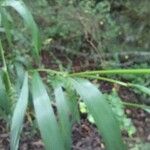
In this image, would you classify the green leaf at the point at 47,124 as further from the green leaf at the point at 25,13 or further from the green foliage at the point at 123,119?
the green foliage at the point at 123,119

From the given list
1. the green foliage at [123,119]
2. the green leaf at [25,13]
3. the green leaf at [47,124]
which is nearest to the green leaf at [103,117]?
the green leaf at [47,124]

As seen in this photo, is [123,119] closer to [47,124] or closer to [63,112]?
[63,112]

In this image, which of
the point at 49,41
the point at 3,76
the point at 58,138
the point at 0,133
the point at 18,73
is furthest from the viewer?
the point at 49,41

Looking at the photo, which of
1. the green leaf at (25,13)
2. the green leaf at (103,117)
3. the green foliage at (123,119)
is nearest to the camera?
the green leaf at (103,117)

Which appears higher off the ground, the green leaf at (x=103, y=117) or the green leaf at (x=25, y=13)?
the green leaf at (x=25, y=13)

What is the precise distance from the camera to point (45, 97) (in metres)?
0.98

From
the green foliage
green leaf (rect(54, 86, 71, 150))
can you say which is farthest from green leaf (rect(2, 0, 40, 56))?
the green foliage

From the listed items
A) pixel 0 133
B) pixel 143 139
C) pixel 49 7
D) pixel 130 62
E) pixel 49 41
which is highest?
pixel 49 7

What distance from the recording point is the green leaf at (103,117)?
35.3 inches

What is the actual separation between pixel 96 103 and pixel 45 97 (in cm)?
12

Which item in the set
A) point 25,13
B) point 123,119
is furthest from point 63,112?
Result: point 123,119

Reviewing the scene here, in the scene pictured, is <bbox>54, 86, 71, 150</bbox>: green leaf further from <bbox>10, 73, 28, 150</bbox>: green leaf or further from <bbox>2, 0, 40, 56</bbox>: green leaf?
<bbox>2, 0, 40, 56</bbox>: green leaf

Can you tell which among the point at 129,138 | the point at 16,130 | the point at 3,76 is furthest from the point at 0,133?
the point at 16,130

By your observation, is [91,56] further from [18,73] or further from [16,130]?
[16,130]
